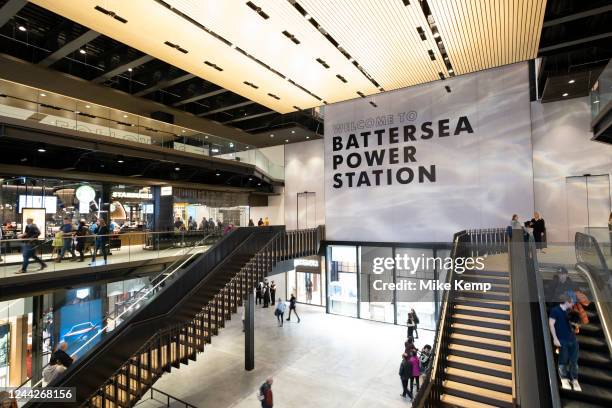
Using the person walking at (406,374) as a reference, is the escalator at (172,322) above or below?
above

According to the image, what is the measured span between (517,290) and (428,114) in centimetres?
959

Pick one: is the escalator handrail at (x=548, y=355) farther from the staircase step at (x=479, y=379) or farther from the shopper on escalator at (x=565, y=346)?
the staircase step at (x=479, y=379)

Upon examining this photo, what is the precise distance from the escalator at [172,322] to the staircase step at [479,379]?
19.2ft

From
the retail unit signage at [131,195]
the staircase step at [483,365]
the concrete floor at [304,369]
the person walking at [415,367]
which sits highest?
the retail unit signage at [131,195]

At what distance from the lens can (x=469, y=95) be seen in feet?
43.8

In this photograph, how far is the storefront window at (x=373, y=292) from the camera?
15.4 m

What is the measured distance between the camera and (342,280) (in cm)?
1686

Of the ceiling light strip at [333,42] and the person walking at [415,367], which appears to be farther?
the person walking at [415,367]

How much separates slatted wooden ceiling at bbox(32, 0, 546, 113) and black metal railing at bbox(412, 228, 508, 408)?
5.62 meters

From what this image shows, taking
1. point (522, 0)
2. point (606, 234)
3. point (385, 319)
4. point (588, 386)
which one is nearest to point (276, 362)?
point (385, 319)

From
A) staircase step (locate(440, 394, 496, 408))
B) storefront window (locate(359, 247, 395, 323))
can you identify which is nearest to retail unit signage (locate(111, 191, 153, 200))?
storefront window (locate(359, 247, 395, 323))

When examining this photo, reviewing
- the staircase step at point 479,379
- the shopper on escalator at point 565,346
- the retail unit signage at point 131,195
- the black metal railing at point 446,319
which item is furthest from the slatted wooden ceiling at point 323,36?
the staircase step at point 479,379

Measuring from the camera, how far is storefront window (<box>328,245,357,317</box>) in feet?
54.1

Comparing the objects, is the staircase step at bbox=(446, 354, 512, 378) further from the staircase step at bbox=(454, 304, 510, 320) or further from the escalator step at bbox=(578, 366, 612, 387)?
the escalator step at bbox=(578, 366, 612, 387)
